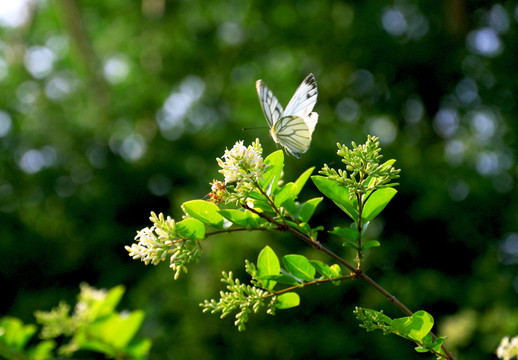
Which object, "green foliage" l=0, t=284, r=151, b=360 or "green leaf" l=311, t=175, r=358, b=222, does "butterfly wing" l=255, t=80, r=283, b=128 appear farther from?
"green foliage" l=0, t=284, r=151, b=360

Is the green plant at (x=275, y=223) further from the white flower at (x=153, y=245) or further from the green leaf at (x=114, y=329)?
the green leaf at (x=114, y=329)

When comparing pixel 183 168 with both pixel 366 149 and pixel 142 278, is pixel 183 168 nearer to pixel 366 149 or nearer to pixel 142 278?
pixel 142 278

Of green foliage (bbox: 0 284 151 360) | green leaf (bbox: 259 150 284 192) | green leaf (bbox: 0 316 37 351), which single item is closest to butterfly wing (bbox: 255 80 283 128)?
green leaf (bbox: 259 150 284 192)

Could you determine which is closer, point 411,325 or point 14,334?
→ point 411,325

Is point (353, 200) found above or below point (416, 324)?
above

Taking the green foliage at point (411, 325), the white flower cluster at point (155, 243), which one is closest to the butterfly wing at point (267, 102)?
the white flower cluster at point (155, 243)

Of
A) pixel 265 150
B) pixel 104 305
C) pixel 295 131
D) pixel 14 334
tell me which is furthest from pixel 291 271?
pixel 265 150

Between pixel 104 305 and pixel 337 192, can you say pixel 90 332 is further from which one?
pixel 337 192
